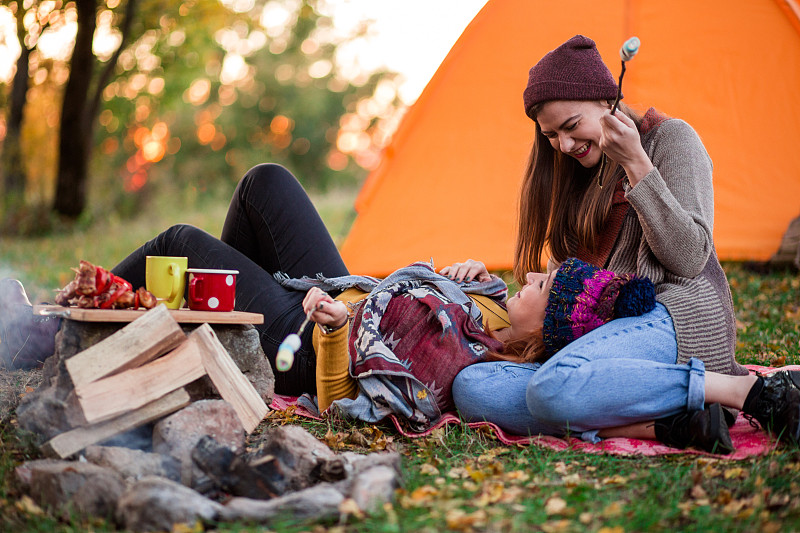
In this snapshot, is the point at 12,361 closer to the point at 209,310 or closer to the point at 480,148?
the point at 209,310

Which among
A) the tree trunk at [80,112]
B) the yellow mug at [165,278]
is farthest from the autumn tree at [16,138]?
the yellow mug at [165,278]

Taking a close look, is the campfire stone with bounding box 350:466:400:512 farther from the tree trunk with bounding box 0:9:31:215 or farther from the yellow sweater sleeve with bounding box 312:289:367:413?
the tree trunk with bounding box 0:9:31:215

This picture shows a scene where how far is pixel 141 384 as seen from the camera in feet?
5.92

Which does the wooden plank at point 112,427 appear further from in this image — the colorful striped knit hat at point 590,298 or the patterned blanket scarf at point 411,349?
the colorful striped knit hat at point 590,298

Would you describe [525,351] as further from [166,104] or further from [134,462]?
[166,104]

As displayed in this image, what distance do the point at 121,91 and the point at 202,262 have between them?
29.8 feet

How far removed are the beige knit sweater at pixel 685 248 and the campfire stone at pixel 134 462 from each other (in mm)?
1458

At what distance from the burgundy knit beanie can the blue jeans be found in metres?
0.76

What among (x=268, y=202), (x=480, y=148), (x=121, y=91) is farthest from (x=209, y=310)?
(x=121, y=91)

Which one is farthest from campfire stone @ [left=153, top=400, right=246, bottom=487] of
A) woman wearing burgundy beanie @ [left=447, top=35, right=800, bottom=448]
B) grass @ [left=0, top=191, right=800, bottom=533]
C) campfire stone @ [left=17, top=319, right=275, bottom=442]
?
woman wearing burgundy beanie @ [left=447, top=35, right=800, bottom=448]

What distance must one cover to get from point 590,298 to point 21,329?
6.50ft

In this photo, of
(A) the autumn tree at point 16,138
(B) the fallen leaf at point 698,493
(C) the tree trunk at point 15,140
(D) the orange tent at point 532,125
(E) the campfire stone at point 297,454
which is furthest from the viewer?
(C) the tree trunk at point 15,140

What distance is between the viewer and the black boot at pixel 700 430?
72.7 inches

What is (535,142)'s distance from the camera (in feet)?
8.65
